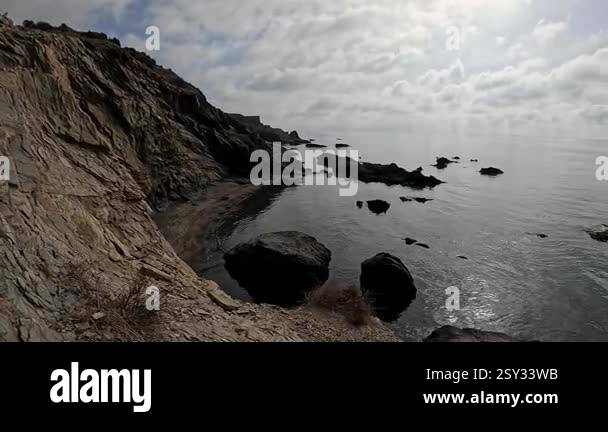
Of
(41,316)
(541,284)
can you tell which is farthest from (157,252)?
(541,284)

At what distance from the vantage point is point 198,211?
43625 mm

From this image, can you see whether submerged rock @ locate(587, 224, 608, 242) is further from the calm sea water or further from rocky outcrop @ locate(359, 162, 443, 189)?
rocky outcrop @ locate(359, 162, 443, 189)

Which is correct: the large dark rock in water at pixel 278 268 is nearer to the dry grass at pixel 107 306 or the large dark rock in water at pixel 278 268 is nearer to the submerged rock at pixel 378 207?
the dry grass at pixel 107 306

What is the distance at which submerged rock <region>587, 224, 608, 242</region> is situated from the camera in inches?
1732

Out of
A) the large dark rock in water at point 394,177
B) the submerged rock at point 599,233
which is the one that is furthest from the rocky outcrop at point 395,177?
the submerged rock at point 599,233

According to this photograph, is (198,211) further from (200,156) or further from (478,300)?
(478,300)

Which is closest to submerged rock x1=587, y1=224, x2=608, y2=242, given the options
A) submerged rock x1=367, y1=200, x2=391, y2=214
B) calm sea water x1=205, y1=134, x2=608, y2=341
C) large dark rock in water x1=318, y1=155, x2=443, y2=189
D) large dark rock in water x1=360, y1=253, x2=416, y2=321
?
calm sea water x1=205, y1=134, x2=608, y2=341

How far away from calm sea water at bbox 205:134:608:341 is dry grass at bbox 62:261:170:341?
14.5 m

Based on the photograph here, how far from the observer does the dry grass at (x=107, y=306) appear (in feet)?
32.1

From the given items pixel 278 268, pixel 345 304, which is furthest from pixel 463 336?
pixel 278 268

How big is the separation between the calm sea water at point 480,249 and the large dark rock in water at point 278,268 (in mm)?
1333

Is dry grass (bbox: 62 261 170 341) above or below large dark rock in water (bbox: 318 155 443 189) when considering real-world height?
below

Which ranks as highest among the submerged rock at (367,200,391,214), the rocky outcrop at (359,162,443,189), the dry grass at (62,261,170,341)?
the rocky outcrop at (359,162,443,189)
